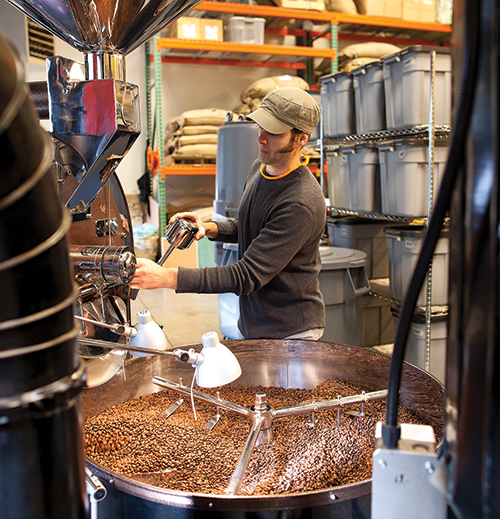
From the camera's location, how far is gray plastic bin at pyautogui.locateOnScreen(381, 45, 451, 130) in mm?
2588

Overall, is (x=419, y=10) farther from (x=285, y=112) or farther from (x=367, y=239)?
(x=285, y=112)

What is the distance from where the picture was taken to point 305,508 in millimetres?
770

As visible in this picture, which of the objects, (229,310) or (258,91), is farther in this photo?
(258,91)

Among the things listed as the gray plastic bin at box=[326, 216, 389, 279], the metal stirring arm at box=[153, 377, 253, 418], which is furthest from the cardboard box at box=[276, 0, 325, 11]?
the metal stirring arm at box=[153, 377, 253, 418]

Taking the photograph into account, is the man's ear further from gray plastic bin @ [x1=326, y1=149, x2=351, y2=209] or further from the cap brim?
gray plastic bin @ [x1=326, y1=149, x2=351, y2=209]

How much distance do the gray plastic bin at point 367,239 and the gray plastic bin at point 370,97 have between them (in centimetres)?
62

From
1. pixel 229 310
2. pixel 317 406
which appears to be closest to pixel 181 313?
pixel 229 310

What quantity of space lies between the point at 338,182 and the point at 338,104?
1.67 ft

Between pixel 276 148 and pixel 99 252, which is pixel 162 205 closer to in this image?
pixel 276 148

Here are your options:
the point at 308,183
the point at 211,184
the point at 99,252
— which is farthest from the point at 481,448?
the point at 211,184

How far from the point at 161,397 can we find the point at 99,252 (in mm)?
536

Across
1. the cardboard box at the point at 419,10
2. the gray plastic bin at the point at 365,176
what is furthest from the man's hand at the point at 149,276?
the cardboard box at the point at 419,10

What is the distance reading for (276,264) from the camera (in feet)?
4.99

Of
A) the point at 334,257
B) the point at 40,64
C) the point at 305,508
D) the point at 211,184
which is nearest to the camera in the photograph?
the point at 305,508
